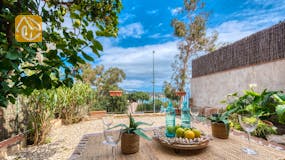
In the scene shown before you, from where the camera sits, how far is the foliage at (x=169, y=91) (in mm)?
7973

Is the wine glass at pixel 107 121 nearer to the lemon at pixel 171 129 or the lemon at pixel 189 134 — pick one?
the lemon at pixel 171 129

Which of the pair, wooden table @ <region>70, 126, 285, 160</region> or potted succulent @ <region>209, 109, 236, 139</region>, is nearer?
wooden table @ <region>70, 126, 285, 160</region>

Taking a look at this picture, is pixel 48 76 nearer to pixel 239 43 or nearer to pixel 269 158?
pixel 269 158

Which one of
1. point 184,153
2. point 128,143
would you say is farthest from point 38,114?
point 184,153

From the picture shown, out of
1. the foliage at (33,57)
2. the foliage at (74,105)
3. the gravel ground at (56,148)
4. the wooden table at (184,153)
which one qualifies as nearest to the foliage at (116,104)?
the foliage at (74,105)

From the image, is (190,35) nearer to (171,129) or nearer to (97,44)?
(171,129)

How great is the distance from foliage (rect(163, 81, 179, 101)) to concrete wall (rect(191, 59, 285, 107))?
0.88 meters

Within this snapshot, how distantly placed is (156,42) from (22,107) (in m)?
5.93

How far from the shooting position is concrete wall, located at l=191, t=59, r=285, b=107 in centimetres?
390

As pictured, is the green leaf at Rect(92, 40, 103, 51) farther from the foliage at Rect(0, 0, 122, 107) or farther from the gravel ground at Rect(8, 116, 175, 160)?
the gravel ground at Rect(8, 116, 175, 160)

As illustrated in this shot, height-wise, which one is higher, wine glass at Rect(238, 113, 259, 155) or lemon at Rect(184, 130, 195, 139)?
Result: wine glass at Rect(238, 113, 259, 155)

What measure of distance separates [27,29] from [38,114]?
2907mm

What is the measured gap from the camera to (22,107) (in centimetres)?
309

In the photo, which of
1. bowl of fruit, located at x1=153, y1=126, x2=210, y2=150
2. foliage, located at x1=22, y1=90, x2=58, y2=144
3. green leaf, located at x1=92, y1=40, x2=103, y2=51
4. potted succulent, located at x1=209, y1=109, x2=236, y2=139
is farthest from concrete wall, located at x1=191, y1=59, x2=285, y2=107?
foliage, located at x1=22, y1=90, x2=58, y2=144
